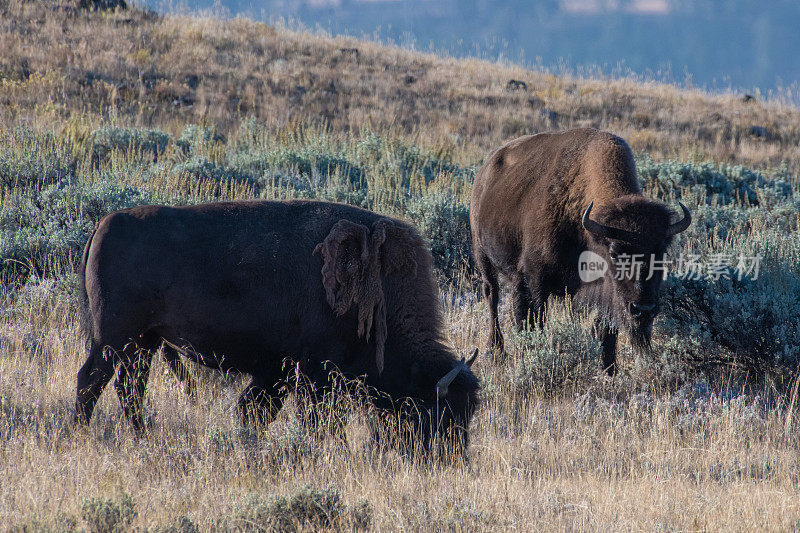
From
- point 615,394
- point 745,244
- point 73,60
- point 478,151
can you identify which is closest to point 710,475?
point 615,394

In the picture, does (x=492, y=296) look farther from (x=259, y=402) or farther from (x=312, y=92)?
(x=312, y=92)

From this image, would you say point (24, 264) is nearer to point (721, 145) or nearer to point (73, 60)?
point (73, 60)

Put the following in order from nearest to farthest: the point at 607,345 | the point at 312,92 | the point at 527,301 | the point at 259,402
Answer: the point at 259,402, the point at 607,345, the point at 527,301, the point at 312,92

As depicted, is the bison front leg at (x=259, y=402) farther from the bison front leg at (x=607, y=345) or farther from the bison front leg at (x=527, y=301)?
the bison front leg at (x=607, y=345)

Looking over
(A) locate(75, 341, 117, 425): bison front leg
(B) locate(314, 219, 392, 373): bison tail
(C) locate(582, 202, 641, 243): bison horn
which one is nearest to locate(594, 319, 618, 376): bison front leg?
(C) locate(582, 202, 641, 243): bison horn

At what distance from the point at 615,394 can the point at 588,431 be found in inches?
41.7

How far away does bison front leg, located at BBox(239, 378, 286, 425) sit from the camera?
5055mm

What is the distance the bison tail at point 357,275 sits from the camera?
15.9 ft

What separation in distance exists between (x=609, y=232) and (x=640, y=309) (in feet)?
2.14

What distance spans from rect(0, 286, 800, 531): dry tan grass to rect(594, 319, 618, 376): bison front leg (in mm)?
A: 424

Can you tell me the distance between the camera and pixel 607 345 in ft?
22.5
